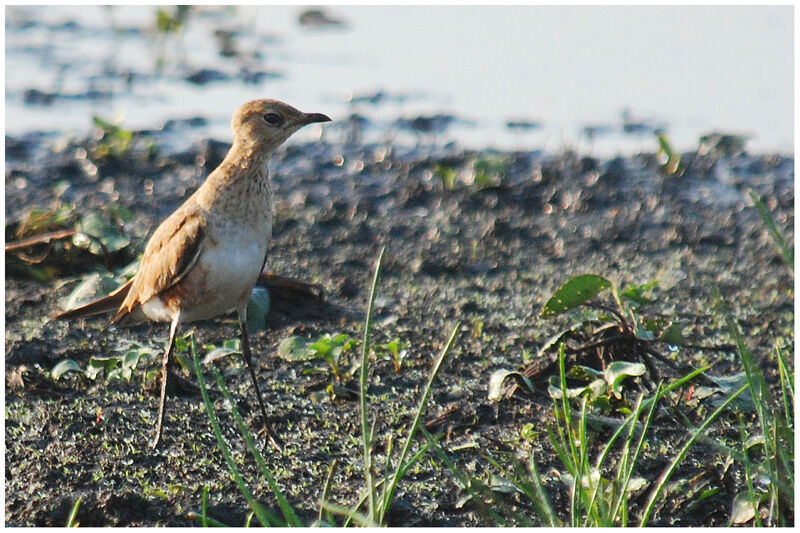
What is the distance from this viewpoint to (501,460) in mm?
3732

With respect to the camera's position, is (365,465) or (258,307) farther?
(258,307)

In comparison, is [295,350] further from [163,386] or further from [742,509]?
[742,509]

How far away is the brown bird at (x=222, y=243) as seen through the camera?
4.13 meters

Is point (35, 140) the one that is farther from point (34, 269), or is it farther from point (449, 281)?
point (449, 281)

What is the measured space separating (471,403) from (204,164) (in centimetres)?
357

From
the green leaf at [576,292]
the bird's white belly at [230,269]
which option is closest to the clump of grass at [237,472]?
the bird's white belly at [230,269]

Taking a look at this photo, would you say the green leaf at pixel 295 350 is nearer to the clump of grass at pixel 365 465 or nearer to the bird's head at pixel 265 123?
the bird's head at pixel 265 123

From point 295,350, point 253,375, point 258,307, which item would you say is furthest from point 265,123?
point 253,375

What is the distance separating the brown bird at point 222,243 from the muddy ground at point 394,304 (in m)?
0.28

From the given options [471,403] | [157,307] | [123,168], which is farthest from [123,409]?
[123,168]

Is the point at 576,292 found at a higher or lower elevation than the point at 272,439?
higher

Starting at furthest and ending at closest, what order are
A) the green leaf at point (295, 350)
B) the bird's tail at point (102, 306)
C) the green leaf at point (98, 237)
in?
the green leaf at point (98, 237)
the bird's tail at point (102, 306)
the green leaf at point (295, 350)

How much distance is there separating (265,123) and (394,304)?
123cm

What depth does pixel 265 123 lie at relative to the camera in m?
4.40
